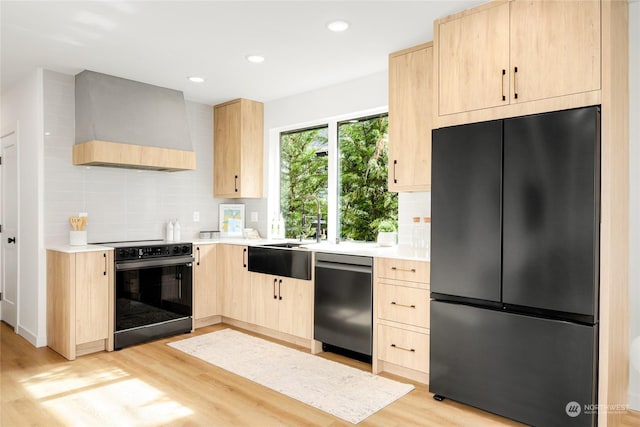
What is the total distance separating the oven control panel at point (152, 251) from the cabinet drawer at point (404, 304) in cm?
211

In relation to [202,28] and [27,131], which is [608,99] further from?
[27,131]

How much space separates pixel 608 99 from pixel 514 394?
166cm

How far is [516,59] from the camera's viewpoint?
2.45m

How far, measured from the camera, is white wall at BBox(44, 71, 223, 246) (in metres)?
3.97

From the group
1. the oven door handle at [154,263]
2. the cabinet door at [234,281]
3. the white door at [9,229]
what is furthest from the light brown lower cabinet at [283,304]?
the white door at [9,229]

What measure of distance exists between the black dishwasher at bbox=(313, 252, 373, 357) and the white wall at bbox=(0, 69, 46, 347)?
8.34 ft

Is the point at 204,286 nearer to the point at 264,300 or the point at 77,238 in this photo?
the point at 264,300

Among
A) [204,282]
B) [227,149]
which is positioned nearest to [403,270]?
[204,282]

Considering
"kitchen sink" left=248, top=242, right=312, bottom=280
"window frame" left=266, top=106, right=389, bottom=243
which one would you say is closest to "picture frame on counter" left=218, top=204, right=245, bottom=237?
"window frame" left=266, top=106, right=389, bottom=243

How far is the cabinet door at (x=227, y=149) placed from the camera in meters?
4.94

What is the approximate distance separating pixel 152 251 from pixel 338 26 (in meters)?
2.62

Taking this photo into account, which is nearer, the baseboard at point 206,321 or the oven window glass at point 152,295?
the oven window glass at point 152,295

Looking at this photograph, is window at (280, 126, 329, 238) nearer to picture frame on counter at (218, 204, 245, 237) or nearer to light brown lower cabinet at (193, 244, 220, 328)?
picture frame on counter at (218, 204, 245, 237)

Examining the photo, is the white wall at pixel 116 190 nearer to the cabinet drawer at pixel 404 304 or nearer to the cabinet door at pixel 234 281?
the cabinet door at pixel 234 281
